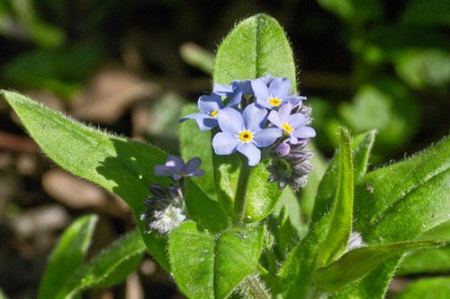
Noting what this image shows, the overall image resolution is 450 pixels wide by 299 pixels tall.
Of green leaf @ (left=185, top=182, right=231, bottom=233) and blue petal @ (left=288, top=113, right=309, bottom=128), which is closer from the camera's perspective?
blue petal @ (left=288, top=113, right=309, bottom=128)

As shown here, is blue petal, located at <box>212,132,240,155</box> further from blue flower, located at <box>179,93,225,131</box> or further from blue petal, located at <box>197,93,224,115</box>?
blue petal, located at <box>197,93,224,115</box>

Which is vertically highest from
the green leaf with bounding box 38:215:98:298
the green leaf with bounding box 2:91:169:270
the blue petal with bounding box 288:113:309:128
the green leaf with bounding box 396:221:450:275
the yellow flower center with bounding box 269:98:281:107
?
the yellow flower center with bounding box 269:98:281:107

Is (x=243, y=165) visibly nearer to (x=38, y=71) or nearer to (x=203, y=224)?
(x=203, y=224)

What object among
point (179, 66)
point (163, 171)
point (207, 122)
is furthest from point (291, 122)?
point (179, 66)

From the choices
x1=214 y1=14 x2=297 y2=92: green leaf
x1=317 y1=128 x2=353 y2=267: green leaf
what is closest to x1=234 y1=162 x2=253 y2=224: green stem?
x1=317 y1=128 x2=353 y2=267: green leaf

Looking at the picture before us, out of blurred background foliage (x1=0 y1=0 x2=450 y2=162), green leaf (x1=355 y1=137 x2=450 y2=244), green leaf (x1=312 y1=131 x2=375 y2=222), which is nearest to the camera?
green leaf (x1=355 y1=137 x2=450 y2=244)

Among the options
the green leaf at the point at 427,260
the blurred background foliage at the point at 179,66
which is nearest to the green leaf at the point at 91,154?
the green leaf at the point at 427,260

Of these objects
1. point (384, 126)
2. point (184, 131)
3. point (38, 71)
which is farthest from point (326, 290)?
point (38, 71)

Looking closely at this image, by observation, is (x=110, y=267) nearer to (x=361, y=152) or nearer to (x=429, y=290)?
(x=361, y=152)
